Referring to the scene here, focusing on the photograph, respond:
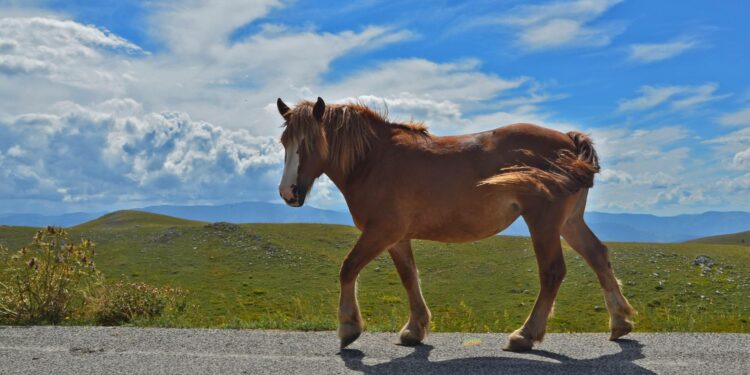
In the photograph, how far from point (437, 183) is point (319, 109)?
1.72m

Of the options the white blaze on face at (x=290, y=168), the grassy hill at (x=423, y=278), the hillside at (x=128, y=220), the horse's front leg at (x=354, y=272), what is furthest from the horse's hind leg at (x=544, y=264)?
the hillside at (x=128, y=220)

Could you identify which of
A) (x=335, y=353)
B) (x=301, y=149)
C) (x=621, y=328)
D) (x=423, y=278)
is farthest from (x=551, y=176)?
(x=423, y=278)

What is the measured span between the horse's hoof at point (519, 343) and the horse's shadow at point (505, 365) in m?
0.12

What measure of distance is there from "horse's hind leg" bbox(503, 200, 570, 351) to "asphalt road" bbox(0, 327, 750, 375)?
0.23 m

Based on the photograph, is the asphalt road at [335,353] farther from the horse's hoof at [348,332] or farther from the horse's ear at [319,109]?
A: the horse's ear at [319,109]

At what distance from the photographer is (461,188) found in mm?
7211

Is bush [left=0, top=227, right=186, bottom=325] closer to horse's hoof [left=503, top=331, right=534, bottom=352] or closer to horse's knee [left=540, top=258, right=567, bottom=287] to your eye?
horse's hoof [left=503, top=331, right=534, bottom=352]

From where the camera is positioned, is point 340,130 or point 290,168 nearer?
point 290,168

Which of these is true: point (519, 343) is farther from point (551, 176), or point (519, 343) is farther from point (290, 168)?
point (290, 168)

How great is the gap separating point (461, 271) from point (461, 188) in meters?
17.3

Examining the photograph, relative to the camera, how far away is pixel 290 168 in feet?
23.5

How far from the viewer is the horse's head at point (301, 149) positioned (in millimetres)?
7121

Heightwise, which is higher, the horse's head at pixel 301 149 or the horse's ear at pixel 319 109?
the horse's ear at pixel 319 109

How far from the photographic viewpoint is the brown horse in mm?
7117
